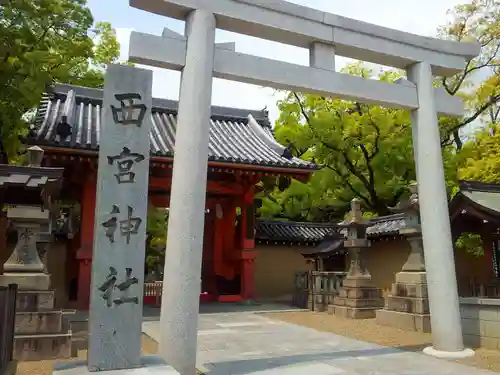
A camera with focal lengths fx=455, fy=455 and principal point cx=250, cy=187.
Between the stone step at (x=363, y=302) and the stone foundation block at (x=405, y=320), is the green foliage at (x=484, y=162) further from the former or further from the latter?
the stone foundation block at (x=405, y=320)

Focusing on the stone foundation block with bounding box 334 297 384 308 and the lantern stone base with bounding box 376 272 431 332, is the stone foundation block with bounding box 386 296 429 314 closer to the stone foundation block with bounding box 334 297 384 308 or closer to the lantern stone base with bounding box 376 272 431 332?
the lantern stone base with bounding box 376 272 431 332

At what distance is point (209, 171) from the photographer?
1545 centimetres

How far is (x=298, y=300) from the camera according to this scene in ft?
52.5

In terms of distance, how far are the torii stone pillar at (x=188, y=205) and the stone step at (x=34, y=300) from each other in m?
2.91

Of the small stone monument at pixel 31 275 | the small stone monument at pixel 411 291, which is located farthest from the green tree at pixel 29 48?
the small stone monument at pixel 411 291

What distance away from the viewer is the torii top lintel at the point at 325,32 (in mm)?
6590

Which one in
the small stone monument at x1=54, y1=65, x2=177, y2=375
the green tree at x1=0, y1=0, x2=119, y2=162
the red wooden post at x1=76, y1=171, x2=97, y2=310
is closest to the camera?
the small stone monument at x1=54, y1=65, x2=177, y2=375

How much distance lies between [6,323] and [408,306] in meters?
8.68

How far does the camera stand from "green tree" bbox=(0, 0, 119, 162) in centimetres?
1027

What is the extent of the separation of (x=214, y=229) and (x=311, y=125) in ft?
25.1

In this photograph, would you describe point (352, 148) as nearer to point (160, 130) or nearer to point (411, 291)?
point (160, 130)

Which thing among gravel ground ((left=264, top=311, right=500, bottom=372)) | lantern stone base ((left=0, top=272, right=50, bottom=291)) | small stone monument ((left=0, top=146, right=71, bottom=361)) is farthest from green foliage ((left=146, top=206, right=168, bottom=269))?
lantern stone base ((left=0, top=272, right=50, bottom=291))

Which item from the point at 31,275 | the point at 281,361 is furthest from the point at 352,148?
the point at 31,275

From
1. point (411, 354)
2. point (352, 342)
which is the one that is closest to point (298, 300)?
point (352, 342)
